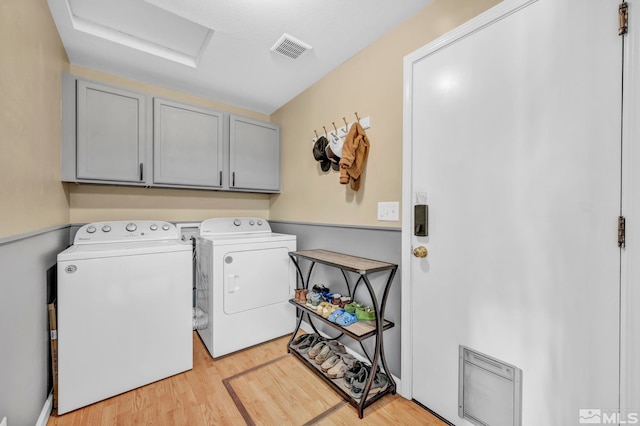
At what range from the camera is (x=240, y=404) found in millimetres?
1527

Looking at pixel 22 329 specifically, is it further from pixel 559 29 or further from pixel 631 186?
pixel 559 29

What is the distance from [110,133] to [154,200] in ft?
2.27

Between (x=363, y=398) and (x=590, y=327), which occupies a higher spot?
(x=590, y=327)

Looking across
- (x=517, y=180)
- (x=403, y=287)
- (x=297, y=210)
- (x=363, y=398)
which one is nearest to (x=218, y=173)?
(x=297, y=210)

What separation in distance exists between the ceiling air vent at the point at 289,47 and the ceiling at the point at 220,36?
0.01 metres

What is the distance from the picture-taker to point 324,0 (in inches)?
57.7

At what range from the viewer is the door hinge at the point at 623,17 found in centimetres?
88

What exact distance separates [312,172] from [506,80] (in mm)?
1595

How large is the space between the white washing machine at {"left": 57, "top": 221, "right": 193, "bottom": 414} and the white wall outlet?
139 centimetres

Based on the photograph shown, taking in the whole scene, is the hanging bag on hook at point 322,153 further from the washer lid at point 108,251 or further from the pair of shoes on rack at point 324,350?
the pair of shoes on rack at point 324,350

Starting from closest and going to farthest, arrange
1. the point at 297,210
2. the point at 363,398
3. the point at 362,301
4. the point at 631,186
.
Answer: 1. the point at 631,186
2. the point at 363,398
3. the point at 362,301
4. the point at 297,210

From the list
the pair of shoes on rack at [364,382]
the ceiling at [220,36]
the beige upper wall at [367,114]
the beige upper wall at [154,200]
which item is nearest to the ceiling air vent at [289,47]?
the ceiling at [220,36]

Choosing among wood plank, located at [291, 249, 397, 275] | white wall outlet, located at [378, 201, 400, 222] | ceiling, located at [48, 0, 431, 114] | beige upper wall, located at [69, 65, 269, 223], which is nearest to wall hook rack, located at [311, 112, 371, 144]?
ceiling, located at [48, 0, 431, 114]

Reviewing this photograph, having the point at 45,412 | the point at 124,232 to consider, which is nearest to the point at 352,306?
the point at 45,412
